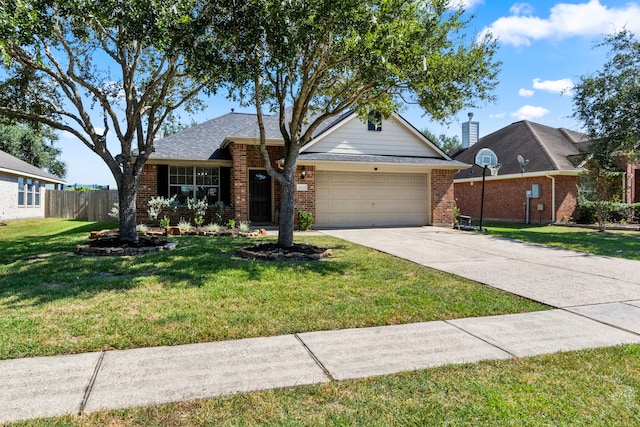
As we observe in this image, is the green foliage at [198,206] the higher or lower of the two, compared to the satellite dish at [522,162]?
lower

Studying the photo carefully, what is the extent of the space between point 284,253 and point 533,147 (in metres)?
17.8

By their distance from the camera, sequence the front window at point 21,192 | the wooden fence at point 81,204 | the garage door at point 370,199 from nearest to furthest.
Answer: the garage door at point 370,199
the front window at point 21,192
the wooden fence at point 81,204

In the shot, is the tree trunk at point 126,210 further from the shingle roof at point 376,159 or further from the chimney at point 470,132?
the chimney at point 470,132

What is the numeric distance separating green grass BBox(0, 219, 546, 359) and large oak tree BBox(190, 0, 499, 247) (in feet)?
8.23

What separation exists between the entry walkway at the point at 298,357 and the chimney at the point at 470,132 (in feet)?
75.2

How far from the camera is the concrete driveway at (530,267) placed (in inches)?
227

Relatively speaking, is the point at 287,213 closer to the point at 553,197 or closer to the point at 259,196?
the point at 259,196

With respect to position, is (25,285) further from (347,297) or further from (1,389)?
(347,297)

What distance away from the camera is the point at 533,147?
68.9 ft

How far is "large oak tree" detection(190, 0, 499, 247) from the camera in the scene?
6996 millimetres

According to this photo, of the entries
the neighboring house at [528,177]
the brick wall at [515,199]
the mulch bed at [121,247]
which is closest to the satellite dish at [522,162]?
the neighboring house at [528,177]

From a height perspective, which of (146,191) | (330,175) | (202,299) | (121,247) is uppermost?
(330,175)

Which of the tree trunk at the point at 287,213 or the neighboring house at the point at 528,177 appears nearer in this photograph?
the tree trunk at the point at 287,213

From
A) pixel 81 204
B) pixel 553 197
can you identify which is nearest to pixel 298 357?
pixel 553 197
